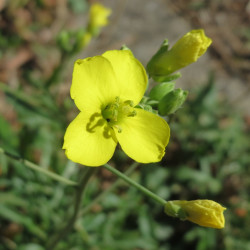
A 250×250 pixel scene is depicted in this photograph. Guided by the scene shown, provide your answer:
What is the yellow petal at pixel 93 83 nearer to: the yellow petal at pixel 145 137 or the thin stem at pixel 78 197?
the yellow petal at pixel 145 137

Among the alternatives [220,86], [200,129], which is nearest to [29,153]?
[200,129]

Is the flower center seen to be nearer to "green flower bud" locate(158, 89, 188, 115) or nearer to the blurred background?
"green flower bud" locate(158, 89, 188, 115)

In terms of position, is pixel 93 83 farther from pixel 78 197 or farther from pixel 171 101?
pixel 78 197

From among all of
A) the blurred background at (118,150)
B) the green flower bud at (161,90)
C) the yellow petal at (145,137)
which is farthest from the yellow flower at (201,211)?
the blurred background at (118,150)

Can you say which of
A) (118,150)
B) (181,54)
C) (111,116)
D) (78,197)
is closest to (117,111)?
(111,116)

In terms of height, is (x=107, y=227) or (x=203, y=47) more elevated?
(x=203, y=47)

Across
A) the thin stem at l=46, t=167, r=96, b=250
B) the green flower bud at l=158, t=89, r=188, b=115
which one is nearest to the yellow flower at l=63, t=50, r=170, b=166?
the green flower bud at l=158, t=89, r=188, b=115

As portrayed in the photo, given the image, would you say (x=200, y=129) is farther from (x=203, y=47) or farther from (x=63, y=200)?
(x=203, y=47)
